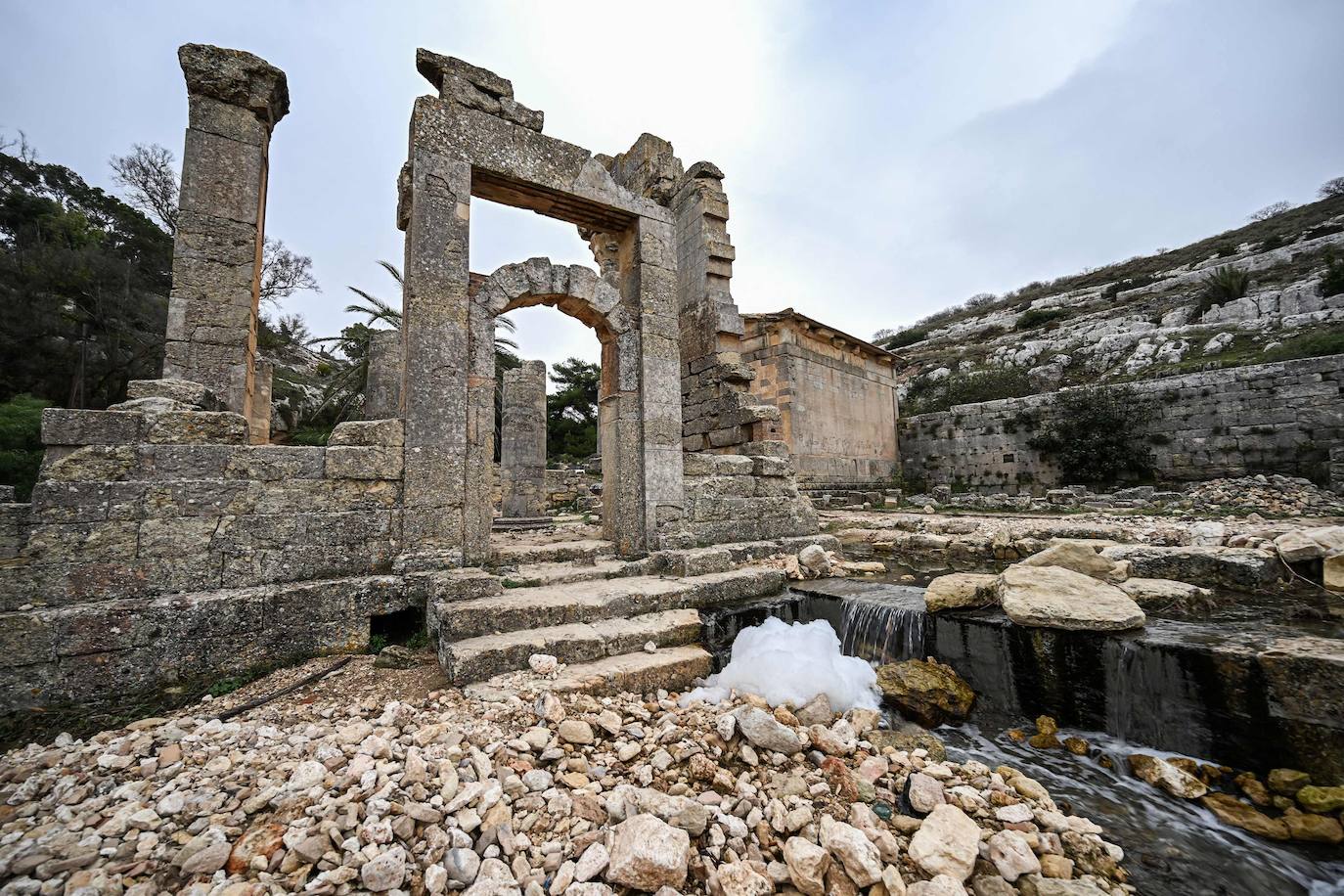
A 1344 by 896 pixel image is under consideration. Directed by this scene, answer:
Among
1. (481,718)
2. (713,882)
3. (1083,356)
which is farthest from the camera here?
Result: (1083,356)

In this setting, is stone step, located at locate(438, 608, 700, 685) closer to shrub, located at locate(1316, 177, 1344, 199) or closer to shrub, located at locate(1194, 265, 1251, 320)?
shrub, located at locate(1194, 265, 1251, 320)

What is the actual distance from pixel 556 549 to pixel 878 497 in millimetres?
11169

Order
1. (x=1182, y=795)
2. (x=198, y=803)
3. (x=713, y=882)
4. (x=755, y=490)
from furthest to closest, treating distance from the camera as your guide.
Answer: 1. (x=755, y=490)
2. (x=1182, y=795)
3. (x=198, y=803)
4. (x=713, y=882)

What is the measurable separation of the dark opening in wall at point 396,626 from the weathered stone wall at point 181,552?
12 centimetres

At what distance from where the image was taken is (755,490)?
6047mm

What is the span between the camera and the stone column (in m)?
4.48

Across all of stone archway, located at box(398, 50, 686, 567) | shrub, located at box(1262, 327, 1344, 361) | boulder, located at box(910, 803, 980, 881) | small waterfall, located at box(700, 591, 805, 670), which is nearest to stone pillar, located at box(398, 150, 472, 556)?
stone archway, located at box(398, 50, 686, 567)

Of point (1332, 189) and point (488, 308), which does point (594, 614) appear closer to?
point (488, 308)

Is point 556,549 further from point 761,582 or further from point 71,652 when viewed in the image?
point 71,652

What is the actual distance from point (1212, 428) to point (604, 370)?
546 inches

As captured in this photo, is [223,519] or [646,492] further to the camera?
[646,492]

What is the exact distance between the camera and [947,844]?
190 cm

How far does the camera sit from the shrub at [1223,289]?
63.8ft

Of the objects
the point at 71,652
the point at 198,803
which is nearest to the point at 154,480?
the point at 71,652
